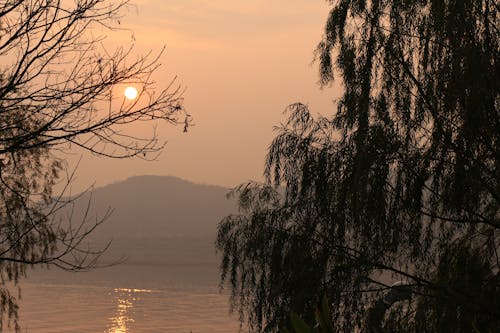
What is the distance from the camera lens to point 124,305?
100 m

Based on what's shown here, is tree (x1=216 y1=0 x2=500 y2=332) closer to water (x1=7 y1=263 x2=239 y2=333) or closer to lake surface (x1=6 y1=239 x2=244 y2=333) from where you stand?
lake surface (x1=6 y1=239 x2=244 y2=333)

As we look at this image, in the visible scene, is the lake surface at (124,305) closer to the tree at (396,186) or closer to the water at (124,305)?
the water at (124,305)

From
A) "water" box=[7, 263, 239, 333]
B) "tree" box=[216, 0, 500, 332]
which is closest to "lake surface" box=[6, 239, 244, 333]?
"water" box=[7, 263, 239, 333]

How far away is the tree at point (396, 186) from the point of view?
34.4 ft

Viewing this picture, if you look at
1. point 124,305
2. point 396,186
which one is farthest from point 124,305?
point 396,186

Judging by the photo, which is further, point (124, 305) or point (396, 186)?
point (124, 305)

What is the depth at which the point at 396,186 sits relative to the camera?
11133 millimetres

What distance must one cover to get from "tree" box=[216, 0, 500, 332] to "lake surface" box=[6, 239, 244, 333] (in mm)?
39025

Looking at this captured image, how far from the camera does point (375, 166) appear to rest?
1117 cm

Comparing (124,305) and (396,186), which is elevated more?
(396,186)

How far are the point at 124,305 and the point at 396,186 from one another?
3591 inches

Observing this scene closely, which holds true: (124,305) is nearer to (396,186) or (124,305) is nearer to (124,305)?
(124,305)

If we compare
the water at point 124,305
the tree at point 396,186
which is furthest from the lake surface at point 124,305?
the tree at point 396,186

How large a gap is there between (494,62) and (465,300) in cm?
262
